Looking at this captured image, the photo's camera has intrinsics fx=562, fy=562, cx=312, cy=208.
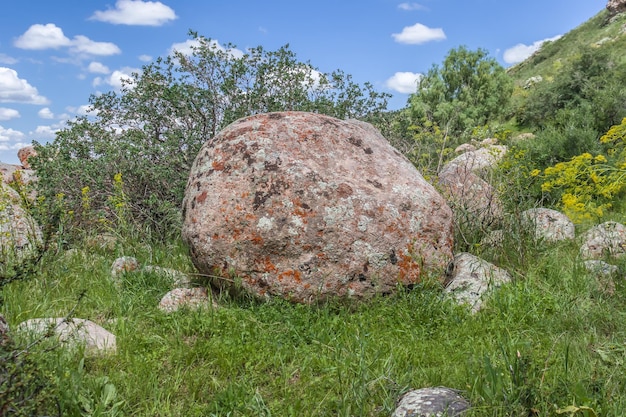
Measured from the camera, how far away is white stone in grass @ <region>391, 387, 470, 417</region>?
11.0ft

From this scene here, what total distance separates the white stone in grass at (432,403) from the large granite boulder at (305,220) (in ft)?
6.15

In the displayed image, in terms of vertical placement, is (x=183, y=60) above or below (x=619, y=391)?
above

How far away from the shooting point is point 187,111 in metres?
9.83

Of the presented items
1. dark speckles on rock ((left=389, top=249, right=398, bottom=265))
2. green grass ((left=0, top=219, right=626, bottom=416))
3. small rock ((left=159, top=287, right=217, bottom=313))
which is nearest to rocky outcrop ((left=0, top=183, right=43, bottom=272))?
green grass ((left=0, top=219, right=626, bottom=416))

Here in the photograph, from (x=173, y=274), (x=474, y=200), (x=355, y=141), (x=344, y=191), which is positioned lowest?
(x=173, y=274)

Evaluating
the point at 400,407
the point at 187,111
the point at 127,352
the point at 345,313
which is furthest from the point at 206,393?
the point at 187,111

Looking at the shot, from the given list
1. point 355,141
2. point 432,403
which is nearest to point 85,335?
point 432,403

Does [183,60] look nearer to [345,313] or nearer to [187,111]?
[187,111]

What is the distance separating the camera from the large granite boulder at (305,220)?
5422 millimetres

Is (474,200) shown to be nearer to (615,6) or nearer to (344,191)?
(344,191)

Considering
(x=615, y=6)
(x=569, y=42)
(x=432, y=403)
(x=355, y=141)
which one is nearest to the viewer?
(x=432, y=403)

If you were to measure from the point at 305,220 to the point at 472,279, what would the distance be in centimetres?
188

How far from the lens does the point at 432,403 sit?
346cm

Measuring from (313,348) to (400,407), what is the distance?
1199mm
